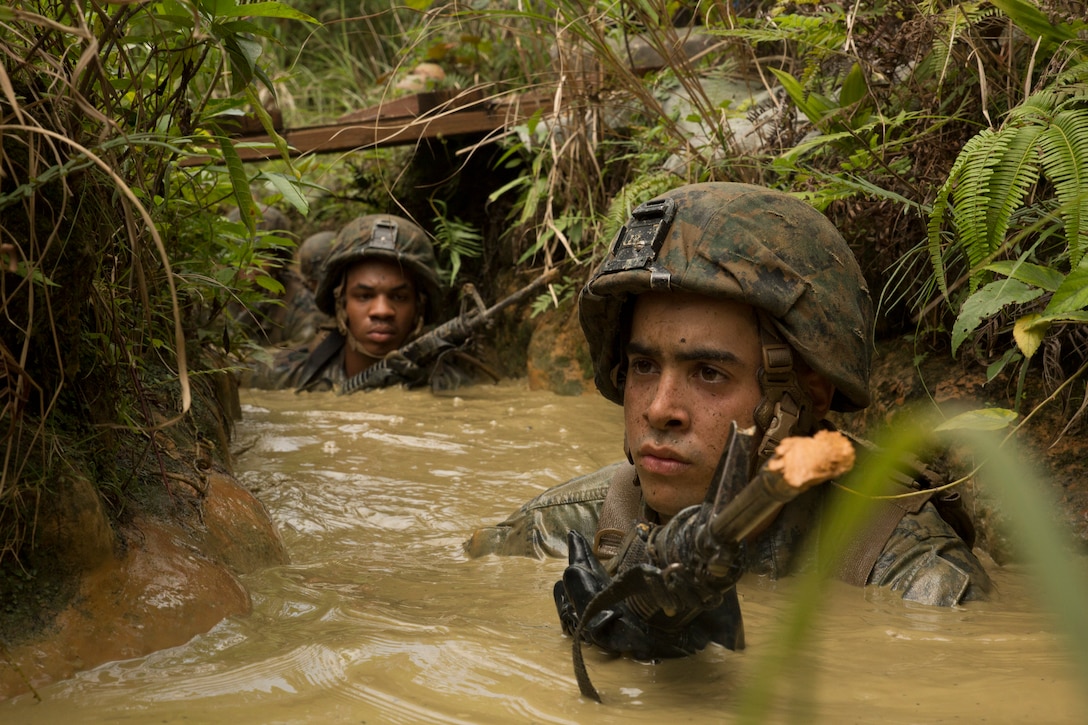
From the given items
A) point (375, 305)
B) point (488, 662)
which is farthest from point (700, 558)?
point (375, 305)

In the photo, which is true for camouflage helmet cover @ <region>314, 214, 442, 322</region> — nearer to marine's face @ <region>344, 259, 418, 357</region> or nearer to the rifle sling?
marine's face @ <region>344, 259, 418, 357</region>

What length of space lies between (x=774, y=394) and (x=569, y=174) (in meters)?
3.56

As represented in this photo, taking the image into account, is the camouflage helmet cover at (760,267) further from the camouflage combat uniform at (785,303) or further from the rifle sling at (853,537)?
the rifle sling at (853,537)

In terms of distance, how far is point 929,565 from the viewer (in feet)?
9.31

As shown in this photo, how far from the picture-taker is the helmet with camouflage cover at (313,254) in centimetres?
929

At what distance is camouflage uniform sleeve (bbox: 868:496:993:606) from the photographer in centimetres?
278

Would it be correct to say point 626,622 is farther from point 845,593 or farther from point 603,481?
point 603,481

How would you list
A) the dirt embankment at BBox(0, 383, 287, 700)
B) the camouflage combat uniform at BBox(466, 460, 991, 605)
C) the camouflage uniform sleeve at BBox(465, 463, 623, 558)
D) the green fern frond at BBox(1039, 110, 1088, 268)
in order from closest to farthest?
the dirt embankment at BBox(0, 383, 287, 700)
the green fern frond at BBox(1039, 110, 1088, 268)
the camouflage combat uniform at BBox(466, 460, 991, 605)
the camouflage uniform sleeve at BBox(465, 463, 623, 558)

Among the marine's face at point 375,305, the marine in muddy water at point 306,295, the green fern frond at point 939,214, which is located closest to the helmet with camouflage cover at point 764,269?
the green fern frond at point 939,214

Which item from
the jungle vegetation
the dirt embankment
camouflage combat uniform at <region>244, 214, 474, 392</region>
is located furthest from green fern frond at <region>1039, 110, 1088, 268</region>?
camouflage combat uniform at <region>244, 214, 474, 392</region>

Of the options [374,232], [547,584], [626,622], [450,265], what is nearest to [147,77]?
[547,584]

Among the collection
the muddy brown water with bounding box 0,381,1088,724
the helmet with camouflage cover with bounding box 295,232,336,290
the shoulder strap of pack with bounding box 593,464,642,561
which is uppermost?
the helmet with camouflage cover with bounding box 295,232,336,290

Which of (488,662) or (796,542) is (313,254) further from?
(488,662)

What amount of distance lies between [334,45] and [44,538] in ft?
35.3
